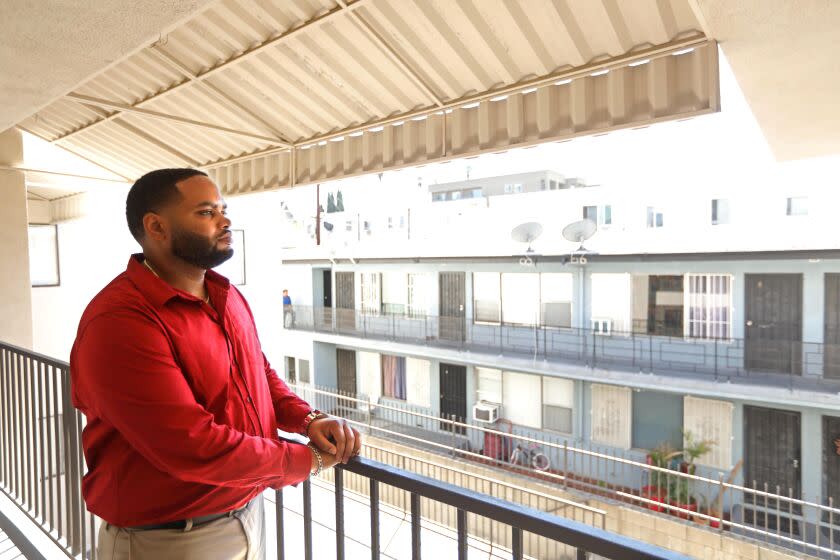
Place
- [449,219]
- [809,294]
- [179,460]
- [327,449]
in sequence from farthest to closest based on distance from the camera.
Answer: [449,219], [809,294], [327,449], [179,460]

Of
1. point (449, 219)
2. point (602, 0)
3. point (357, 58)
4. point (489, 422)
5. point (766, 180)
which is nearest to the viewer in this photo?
point (602, 0)

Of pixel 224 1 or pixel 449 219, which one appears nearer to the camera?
pixel 224 1

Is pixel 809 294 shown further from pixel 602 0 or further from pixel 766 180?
pixel 602 0

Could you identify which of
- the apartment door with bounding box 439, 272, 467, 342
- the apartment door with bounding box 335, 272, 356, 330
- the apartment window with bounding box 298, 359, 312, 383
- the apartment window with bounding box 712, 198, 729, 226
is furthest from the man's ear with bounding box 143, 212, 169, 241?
the apartment window with bounding box 298, 359, 312, 383

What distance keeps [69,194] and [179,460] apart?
11.3 m

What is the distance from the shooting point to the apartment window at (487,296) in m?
13.2

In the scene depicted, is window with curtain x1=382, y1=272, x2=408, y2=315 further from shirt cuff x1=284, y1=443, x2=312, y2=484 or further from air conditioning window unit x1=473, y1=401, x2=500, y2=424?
shirt cuff x1=284, y1=443, x2=312, y2=484

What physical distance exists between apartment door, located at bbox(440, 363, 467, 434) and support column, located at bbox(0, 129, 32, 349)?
9.49 metres

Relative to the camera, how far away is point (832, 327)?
9180mm

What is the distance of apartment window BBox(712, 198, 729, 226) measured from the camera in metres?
10.3

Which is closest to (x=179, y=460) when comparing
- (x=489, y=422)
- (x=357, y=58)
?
(x=357, y=58)

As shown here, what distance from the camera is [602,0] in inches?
132

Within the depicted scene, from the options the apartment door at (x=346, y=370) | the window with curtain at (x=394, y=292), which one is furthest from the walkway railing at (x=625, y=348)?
the apartment door at (x=346, y=370)

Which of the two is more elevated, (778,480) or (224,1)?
Answer: (224,1)
